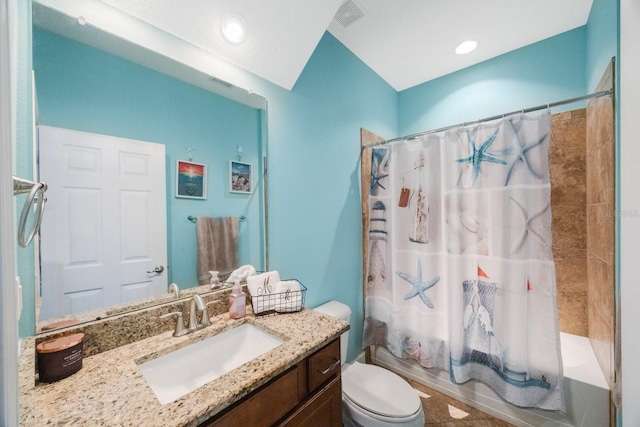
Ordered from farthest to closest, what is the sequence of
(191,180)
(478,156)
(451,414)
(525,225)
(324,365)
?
(451,414), (478,156), (525,225), (191,180), (324,365)

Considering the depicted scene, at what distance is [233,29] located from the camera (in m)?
1.19

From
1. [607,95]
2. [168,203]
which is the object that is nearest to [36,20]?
[168,203]

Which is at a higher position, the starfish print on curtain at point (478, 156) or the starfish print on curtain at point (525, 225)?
the starfish print on curtain at point (478, 156)

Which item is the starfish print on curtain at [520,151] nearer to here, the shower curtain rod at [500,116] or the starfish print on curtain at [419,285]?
the shower curtain rod at [500,116]

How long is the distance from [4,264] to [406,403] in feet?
5.01

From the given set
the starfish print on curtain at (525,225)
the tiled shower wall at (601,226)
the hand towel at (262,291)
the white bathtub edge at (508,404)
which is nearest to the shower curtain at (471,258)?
the starfish print on curtain at (525,225)

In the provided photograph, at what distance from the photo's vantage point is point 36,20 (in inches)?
32.6

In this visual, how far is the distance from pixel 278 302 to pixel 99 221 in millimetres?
794

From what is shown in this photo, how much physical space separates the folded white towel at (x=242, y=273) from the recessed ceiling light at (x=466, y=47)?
2.14m

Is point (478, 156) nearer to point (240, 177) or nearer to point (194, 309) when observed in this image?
point (240, 177)

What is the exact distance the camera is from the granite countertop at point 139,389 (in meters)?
0.61

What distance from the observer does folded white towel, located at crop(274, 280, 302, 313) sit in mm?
1250

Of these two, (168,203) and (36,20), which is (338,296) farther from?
(36,20)

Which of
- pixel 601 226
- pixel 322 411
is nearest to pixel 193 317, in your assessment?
pixel 322 411
